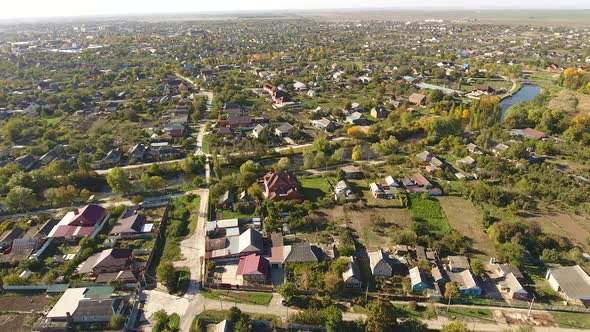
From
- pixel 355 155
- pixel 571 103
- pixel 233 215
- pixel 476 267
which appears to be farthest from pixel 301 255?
pixel 571 103

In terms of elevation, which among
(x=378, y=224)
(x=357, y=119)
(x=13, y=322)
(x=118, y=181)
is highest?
(x=357, y=119)

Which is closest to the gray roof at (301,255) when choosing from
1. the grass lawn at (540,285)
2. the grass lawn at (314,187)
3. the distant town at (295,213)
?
the distant town at (295,213)

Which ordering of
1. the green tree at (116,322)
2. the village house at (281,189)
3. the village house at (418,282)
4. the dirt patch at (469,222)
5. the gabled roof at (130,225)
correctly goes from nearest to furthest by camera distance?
the green tree at (116,322), the village house at (418,282), the dirt patch at (469,222), the gabled roof at (130,225), the village house at (281,189)

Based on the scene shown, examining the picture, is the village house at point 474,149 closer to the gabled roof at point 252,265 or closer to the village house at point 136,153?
the gabled roof at point 252,265

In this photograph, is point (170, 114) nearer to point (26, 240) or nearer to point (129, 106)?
point (129, 106)

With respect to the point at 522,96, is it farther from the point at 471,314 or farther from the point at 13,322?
the point at 13,322

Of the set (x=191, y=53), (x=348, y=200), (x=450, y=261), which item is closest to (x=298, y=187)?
(x=348, y=200)

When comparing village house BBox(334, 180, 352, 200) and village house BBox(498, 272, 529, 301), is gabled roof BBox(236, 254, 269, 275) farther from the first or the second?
village house BBox(498, 272, 529, 301)
